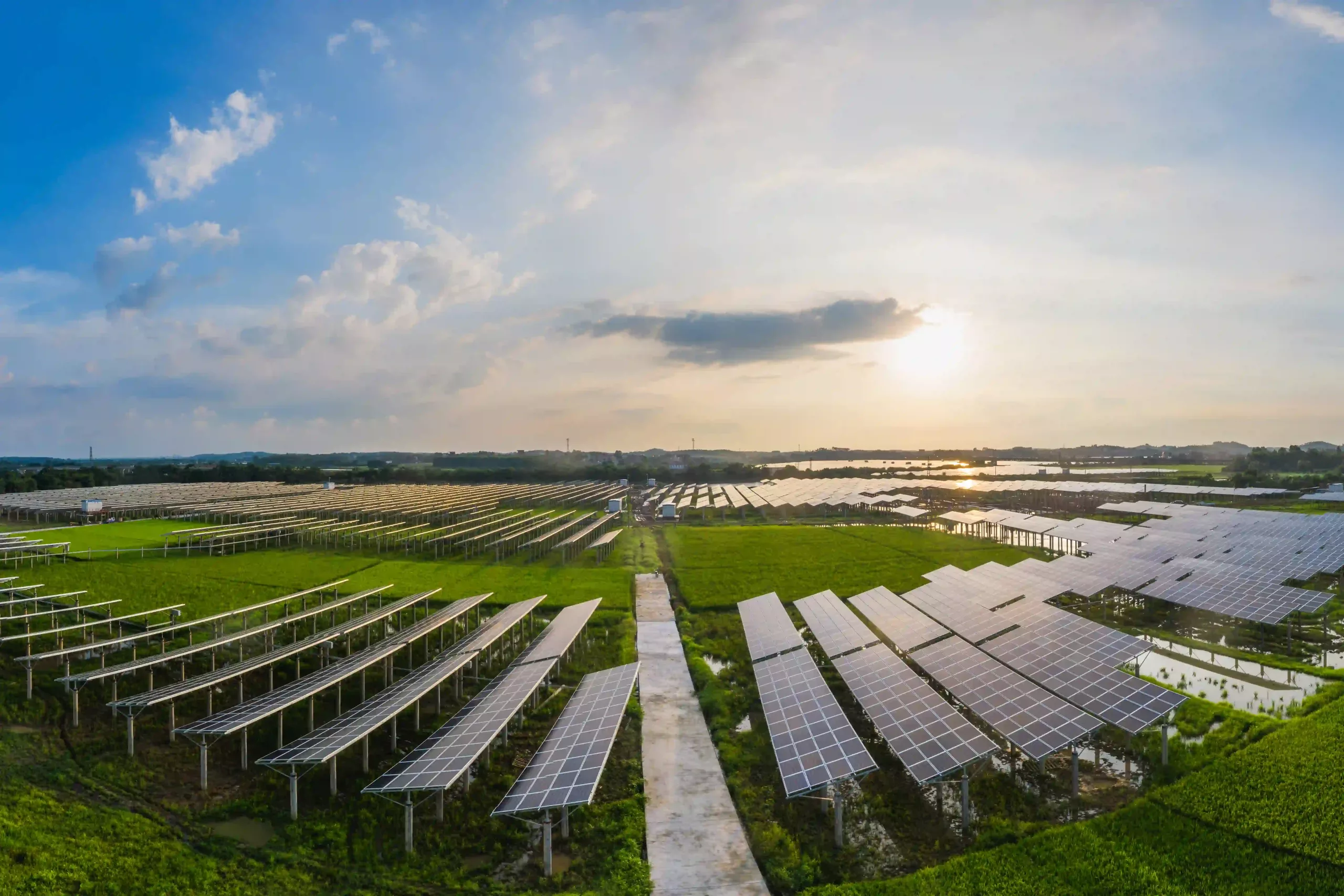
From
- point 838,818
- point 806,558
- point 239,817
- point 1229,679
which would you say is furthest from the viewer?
point 806,558

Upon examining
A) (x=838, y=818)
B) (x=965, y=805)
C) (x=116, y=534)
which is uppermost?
(x=116, y=534)

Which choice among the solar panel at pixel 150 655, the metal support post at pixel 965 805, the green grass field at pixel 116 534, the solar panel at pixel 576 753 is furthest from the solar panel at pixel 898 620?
the green grass field at pixel 116 534

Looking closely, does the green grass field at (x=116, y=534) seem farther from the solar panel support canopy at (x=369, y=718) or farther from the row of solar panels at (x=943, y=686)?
the row of solar panels at (x=943, y=686)

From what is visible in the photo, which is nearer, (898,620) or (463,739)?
(463,739)

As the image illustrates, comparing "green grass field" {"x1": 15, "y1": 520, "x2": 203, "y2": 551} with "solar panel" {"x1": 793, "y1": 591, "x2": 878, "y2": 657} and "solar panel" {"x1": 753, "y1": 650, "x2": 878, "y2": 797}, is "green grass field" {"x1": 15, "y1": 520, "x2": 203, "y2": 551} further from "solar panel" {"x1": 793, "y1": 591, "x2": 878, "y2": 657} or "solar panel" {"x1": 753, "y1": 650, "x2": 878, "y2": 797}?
"solar panel" {"x1": 753, "y1": 650, "x2": 878, "y2": 797}

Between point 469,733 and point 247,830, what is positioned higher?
point 469,733

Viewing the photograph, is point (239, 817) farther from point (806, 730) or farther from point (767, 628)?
point (767, 628)

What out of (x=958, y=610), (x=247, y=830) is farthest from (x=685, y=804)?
(x=958, y=610)
